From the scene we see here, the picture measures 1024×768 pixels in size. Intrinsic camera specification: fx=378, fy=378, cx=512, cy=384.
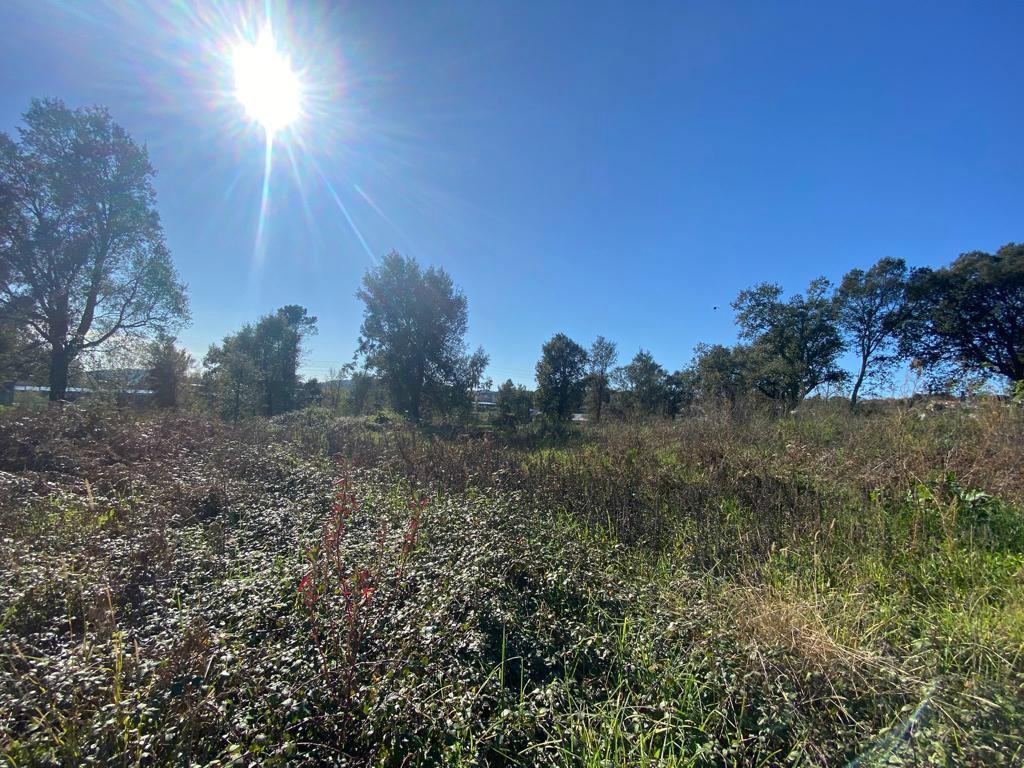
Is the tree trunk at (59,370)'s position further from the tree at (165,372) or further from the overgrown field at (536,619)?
the overgrown field at (536,619)

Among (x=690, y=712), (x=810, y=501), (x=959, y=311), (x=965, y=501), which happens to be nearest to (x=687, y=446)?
(x=810, y=501)

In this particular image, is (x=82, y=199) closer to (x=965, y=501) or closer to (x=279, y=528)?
(x=279, y=528)

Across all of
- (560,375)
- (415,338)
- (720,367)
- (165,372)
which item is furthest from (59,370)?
(720,367)

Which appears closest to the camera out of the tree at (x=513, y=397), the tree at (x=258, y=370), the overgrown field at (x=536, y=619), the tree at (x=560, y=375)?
the overgrown field at (x=536, y=619)

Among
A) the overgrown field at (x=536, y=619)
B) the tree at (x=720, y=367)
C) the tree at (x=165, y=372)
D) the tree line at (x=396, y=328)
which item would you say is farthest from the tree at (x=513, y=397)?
the overgrown field at (x=536, y=619)

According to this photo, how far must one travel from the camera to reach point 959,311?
18922 millimetres

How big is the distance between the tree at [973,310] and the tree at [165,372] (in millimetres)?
32503

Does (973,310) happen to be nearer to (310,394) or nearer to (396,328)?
(396,328)

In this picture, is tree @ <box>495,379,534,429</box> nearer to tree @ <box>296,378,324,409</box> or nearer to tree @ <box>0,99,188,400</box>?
tree @ <box>296,378,324,409</box>

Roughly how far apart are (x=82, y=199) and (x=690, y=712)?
18590 mm

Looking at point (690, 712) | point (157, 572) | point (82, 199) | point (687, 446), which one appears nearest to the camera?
point (690, 712)

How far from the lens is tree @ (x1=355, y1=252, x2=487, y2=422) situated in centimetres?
1814

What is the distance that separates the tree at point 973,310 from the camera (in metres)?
18.0

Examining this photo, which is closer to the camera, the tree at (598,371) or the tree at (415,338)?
the tree at (415,338)
